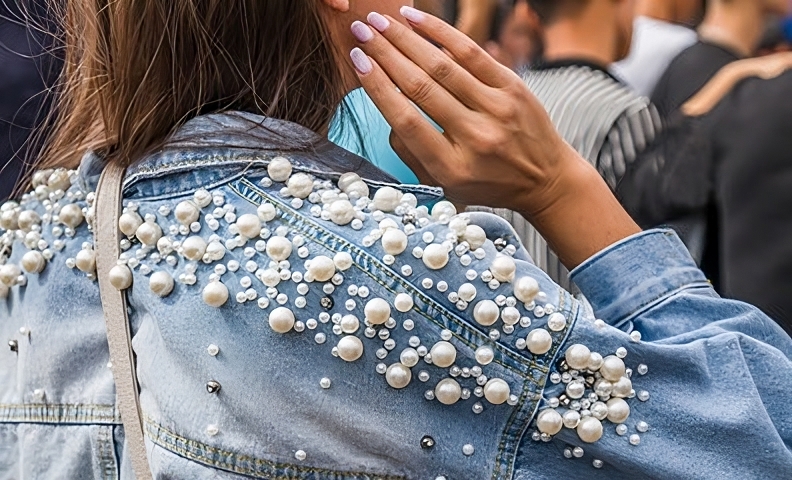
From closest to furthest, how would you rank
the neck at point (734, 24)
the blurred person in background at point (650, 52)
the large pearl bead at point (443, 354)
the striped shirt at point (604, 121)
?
the large pearl bead at point (443, 354) < the striped shirt at point (604, 121) < the blurred person in background at point (650, 52) < the neck at point (734, 24)

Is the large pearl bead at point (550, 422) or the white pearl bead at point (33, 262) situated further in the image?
the white pearl bead at point (33, 262)

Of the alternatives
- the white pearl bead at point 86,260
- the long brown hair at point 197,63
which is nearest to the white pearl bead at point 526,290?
the long brown hair at point 197,63

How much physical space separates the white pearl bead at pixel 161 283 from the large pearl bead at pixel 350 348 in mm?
184

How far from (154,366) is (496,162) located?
16.9 inches

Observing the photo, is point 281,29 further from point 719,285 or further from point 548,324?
point 719,285

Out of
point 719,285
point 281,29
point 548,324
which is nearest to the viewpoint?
point 548,324

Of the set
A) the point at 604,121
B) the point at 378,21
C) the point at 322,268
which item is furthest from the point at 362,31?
the point at 604,121

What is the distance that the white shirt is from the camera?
9.51 feet

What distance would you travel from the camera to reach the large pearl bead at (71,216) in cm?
109

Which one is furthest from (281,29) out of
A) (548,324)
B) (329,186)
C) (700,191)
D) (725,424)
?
(700,191)

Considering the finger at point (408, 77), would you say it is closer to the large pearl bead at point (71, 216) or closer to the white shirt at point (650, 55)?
the large pearl bead at point (71, 216)

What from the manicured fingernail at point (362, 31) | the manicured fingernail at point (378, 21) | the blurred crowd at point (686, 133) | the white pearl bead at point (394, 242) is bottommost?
the blurred crowd at point (686, 133)

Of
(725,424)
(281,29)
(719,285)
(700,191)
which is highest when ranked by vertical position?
(281,29)

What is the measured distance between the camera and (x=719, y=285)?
101 inches
